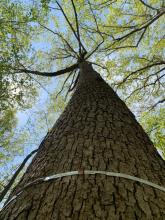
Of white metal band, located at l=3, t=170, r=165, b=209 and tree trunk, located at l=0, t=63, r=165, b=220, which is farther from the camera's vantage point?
white metal band, located at l=3, t=170, r=165, b=209

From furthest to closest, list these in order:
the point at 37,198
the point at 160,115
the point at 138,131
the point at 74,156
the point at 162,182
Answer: the point at 160,115, the point at 138,131, the point at 74,156, the point at 162,182, the point at 37,198

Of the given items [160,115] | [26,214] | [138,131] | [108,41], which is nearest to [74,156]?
[26,214]

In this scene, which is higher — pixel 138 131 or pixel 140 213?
pixel 138 131

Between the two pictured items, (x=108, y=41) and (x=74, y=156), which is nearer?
(x=74, y=156)

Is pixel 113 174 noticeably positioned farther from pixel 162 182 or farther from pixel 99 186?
pixel 162 182

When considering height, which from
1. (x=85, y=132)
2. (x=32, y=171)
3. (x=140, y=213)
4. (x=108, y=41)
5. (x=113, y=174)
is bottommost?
(x=140, y=213)

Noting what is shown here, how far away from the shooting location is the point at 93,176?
7.35ft

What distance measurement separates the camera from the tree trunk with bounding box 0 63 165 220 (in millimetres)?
1888

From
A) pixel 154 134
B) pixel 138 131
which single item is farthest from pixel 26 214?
pixel 154 134

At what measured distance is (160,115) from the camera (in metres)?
10.2

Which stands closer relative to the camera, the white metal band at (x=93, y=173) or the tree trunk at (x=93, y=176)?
the tree trunk at (x=93, y=176)

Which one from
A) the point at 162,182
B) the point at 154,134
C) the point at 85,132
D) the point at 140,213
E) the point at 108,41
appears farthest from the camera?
the point at 108,41

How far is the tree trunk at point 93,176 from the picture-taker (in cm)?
189

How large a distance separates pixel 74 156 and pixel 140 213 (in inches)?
36.1
